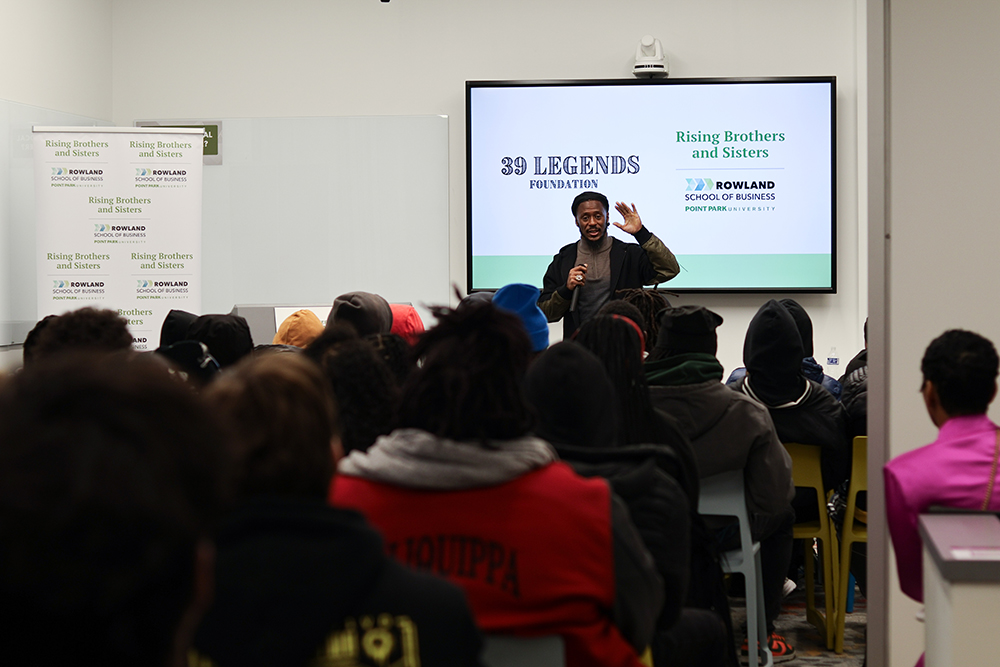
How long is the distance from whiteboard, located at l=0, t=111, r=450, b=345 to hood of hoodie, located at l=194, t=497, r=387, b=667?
5.38 metres

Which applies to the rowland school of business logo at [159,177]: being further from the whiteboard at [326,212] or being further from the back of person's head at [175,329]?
the back of person's head at [175,329]

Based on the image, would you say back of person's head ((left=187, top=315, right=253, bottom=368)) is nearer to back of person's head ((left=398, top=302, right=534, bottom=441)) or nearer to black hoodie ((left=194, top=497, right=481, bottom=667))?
back of person's head ((left=398, top=302, right=534, bottom=441))

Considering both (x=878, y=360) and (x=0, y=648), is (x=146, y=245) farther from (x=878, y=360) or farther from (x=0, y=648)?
(x=0, y=648)

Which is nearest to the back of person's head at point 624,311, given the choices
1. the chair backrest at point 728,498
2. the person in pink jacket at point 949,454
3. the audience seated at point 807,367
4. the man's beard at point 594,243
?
the chair backrest at point 728,498

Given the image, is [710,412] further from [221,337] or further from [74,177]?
[74,177]

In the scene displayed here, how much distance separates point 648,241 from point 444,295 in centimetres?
160

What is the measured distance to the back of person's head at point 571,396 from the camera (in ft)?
5.66

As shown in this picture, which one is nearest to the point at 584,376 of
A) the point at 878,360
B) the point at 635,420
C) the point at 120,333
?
the point at 635,420

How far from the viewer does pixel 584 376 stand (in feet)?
5.65

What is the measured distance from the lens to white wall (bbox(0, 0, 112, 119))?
556cm

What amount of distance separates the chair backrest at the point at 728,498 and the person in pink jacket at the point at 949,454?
2.54 ft

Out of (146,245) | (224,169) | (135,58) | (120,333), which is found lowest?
(120,333)

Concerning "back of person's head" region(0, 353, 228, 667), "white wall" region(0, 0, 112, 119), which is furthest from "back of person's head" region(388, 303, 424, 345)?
"white wall" region(0, 0, 112, 119)

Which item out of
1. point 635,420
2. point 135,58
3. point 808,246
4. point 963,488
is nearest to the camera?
point 963,488
